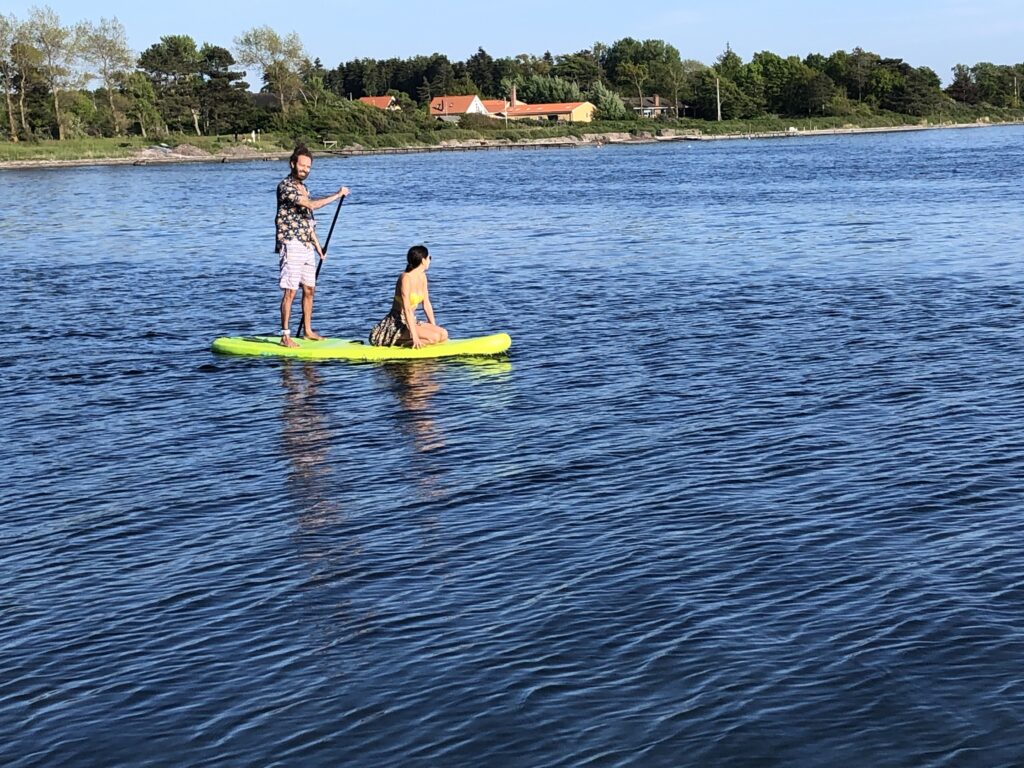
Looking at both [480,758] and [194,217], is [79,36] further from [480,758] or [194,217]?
[480,758]

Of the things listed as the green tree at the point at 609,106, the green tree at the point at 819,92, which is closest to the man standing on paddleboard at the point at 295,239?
the green tree at the point at 609,106

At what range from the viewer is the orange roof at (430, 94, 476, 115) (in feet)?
605

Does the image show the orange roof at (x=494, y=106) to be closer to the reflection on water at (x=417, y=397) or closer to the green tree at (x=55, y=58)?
the green tree at (x=55, y=58)

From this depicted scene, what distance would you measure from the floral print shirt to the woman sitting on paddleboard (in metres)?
1.57

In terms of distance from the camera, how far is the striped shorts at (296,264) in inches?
736

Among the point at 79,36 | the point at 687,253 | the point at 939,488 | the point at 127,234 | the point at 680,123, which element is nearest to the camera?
the point at 939,488

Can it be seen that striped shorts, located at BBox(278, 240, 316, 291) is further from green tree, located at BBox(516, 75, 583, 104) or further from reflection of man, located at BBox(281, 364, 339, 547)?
green tree, located at BBox(516, 75, 583, 104)

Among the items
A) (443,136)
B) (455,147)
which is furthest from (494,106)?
(455,147)

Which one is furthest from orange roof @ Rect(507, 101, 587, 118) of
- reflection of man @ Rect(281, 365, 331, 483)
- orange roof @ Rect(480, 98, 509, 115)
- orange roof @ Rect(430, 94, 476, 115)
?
reflection of man @ Rect(281, 365, 331, 483)

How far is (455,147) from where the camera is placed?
15138 centimetres

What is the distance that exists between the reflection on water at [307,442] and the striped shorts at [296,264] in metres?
1.10

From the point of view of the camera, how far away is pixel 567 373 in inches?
705

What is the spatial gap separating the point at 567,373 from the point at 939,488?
22.6ft

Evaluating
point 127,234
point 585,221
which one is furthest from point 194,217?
point 585,221
